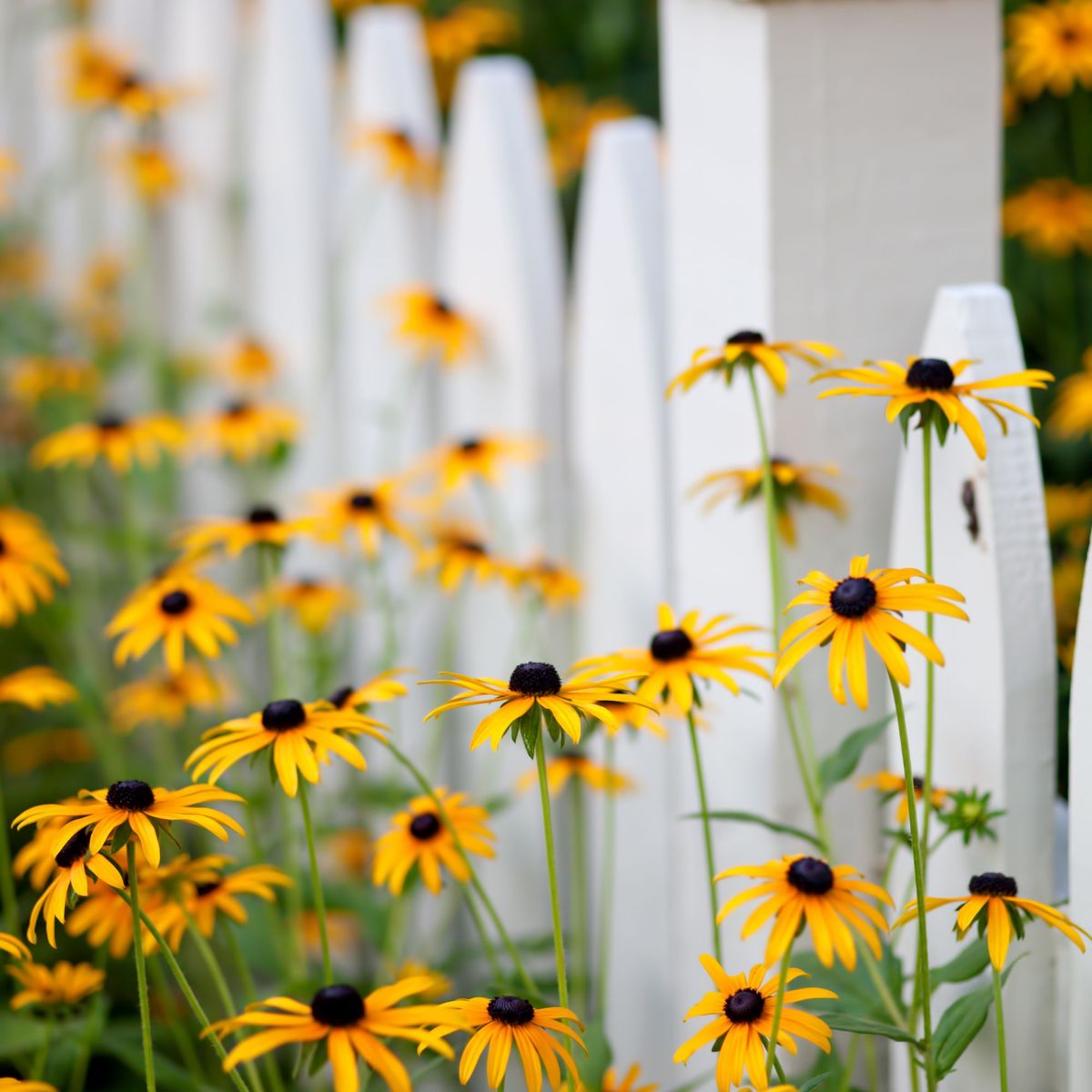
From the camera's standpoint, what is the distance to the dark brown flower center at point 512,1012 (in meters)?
0.84

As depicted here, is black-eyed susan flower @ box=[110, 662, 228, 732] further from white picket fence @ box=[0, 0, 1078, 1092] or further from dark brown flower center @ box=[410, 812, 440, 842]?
dark brown flower center @ box=[410, 812, 440, 842]

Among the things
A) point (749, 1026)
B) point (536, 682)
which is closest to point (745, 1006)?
point (749, 1026)

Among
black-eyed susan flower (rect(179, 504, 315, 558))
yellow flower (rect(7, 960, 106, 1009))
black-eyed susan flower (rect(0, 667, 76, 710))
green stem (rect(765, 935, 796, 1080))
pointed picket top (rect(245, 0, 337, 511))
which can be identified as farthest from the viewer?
pointed picket top (rect(245, 0, 337, 511))

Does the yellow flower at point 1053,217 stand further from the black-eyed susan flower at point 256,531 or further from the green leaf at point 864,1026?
the green leaf at point 864,1026

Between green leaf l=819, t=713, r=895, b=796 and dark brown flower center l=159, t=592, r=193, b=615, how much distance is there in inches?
A: 22.4

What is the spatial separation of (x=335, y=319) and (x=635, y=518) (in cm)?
80

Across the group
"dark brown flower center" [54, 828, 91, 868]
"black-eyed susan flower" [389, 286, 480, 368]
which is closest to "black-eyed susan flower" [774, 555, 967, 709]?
"dark brown flower center" [54, 828, 91, 868]

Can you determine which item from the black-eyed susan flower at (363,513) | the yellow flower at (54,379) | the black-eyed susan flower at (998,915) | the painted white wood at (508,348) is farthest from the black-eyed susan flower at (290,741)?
the yellow flower at (54,379)

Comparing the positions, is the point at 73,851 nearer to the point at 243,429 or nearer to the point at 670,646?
the point at 670,646

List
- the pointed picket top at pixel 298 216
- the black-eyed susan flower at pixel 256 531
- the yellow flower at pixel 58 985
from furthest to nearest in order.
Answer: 1. the pointed picket top at pixel 298 216
2. the black-eyed susan flower at pixel 256 531
3. the yellow flower at pixel 58 985

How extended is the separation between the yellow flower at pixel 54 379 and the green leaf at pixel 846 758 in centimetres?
152

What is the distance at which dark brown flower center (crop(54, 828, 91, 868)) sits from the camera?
2.96 ft

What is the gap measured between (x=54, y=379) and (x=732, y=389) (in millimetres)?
1314

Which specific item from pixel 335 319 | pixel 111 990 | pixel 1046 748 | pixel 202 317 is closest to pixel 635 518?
pixel 1046 748
